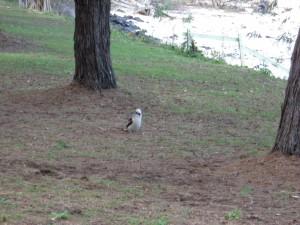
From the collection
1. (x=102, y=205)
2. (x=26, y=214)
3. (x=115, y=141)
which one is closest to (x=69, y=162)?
(x=115, y=141)

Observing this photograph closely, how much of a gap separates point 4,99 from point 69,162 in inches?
165

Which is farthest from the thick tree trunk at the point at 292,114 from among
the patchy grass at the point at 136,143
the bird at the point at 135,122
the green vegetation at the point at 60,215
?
the green vegetation at the point at 60,215

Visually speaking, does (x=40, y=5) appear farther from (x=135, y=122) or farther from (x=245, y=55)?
(x=135, y=122)

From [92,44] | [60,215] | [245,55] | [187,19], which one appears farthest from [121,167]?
[187,19]

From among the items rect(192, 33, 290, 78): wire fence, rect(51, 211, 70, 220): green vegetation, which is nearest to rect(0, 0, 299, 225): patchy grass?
rect(51, 211, 70, 220): green vegetation

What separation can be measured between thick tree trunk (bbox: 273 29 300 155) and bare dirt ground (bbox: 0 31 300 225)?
0.51ft

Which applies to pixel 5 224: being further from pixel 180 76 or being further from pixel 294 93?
pixel 180 76

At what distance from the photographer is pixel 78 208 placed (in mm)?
6293

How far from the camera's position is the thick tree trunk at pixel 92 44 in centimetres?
1289

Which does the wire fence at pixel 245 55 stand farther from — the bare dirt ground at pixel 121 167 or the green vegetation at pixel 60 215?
the green vegetation at pixel 60 215

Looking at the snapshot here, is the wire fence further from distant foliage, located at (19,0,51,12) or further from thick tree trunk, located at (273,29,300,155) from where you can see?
thick tree trunk, located at (273,29,300,155)

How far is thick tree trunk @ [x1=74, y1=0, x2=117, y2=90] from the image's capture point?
508 inches

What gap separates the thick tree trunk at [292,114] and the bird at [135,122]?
7.99ft

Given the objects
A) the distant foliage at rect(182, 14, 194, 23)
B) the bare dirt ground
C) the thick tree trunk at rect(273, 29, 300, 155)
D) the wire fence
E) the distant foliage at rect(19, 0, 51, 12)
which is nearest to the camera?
the bare dirt ground
